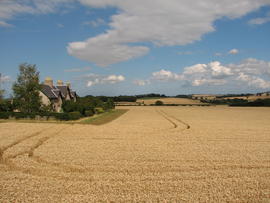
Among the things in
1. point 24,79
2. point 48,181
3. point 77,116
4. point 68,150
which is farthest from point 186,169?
point 24,79

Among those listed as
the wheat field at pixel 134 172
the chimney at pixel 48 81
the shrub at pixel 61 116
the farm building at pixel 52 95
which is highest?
the chimney at pixel 48 81

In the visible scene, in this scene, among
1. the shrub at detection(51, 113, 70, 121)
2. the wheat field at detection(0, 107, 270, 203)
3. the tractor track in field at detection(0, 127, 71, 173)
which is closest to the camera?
the wheat field at detection(0, 107, 270, 203)

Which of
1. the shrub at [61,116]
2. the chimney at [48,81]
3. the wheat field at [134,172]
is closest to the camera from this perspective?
the wheat field at [134,172]

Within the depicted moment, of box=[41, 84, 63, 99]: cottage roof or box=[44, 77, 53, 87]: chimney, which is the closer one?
box=[41, 84, 63, 99]: cottage roof

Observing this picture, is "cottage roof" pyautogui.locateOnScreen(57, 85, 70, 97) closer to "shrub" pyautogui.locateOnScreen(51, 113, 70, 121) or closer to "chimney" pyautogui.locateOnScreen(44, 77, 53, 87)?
"chimney" pyautogui.locateOnScreen(44, 77, 53, 87)

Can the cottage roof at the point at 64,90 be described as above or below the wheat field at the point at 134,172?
above

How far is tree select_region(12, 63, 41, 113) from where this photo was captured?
46338 mm

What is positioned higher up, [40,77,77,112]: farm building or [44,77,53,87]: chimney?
[44,77,53,87]: chimney

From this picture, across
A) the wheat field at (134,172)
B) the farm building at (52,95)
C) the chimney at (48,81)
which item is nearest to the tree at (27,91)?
the farm building at (52,95)

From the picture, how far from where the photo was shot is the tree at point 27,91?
46.3 meters

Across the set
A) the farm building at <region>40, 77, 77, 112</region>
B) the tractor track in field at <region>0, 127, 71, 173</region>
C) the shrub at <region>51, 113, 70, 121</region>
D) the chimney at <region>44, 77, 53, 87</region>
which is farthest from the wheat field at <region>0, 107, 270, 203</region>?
the chimney at <region>44, 77, 53, 87</region>

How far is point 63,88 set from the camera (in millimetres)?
68375

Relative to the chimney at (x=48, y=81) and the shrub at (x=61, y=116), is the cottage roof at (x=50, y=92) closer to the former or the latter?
the chimney at (x=48, y=81)

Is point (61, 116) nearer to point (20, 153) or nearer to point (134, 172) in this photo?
point (20, 153)
